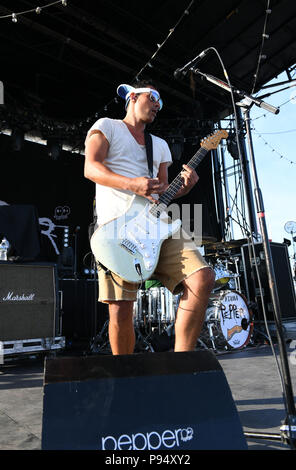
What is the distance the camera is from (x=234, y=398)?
2.39 m

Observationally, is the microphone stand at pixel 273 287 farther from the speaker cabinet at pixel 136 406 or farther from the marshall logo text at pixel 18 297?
the marshall logo text at pixel 18 297

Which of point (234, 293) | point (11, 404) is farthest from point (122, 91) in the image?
point (234, 293)

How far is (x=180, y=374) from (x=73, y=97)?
351 inches

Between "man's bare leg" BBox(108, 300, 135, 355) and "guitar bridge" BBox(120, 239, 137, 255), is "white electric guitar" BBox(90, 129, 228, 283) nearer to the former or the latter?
"guitar bridge" BBox(120, 239, 137, 255)

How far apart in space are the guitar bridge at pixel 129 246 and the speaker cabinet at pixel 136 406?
661 millimetres

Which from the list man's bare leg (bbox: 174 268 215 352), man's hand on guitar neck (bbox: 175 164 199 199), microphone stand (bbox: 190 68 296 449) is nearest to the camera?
microphone stand (bbox: 190 68 296 449)

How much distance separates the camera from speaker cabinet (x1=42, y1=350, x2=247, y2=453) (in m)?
1.01

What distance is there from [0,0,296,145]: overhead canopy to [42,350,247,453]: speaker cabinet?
594cm

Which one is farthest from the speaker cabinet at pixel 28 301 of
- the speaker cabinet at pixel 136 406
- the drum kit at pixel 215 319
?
the speaker cabinet at pixel 136 406

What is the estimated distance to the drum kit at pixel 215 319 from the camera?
5.09 metres

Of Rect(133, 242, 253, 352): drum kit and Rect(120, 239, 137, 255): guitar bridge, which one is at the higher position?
Rect(120, 239, 137, 255): guitar bridge

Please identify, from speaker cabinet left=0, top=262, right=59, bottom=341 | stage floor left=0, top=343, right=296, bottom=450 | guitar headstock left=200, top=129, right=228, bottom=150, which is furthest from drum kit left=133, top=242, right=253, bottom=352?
guitar headstock left=200, top=129, right=228, bottom=150

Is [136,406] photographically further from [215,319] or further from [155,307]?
[155,307]

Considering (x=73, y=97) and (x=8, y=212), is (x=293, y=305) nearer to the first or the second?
(x=8, y=212)
